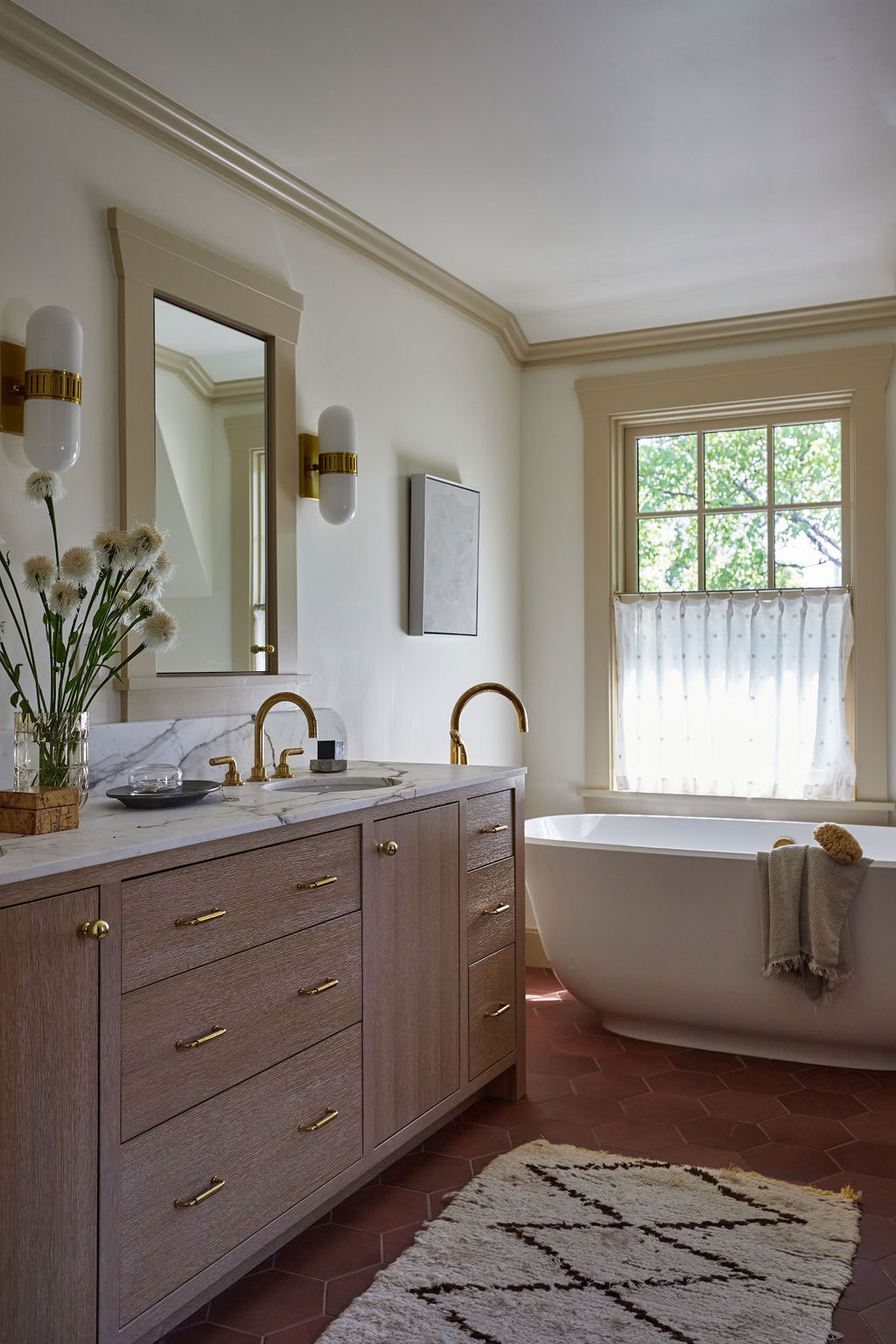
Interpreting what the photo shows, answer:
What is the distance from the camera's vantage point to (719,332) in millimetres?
4273

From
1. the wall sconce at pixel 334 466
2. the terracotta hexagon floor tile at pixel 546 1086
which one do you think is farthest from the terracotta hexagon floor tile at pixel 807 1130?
the wall sconce at pixel 334 466

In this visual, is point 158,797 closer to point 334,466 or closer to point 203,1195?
point 203,1195

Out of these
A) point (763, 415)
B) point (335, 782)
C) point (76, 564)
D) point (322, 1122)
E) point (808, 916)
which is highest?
point (763, 415)

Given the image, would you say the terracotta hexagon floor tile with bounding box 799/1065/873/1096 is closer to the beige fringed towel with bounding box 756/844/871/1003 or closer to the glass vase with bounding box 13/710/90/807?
the beige fringed towel with bounding box 756/844/871/1003

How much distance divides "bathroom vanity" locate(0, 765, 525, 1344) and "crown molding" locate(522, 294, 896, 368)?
7.84 ft

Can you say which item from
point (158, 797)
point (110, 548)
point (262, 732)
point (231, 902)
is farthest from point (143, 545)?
point (262, 732)

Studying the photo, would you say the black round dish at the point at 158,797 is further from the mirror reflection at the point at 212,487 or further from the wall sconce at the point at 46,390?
the wall sconce at the point at 46,390

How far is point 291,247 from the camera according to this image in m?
3.19

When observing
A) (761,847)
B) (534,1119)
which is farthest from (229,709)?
(761,847)

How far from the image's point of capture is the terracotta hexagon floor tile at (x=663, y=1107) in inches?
112

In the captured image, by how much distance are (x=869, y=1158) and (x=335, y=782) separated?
5.12ft

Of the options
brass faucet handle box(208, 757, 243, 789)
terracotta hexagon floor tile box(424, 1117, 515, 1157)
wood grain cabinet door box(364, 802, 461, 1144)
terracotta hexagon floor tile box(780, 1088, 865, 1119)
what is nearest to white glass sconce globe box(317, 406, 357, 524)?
brass faucet handle box(208, 757, 243, 789)

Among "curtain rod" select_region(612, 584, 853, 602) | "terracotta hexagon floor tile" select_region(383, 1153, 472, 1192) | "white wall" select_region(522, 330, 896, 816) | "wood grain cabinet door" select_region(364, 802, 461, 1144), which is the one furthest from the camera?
"white wall" select_region(522, 330, 896, 816)

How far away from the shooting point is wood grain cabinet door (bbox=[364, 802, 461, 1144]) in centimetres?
234
